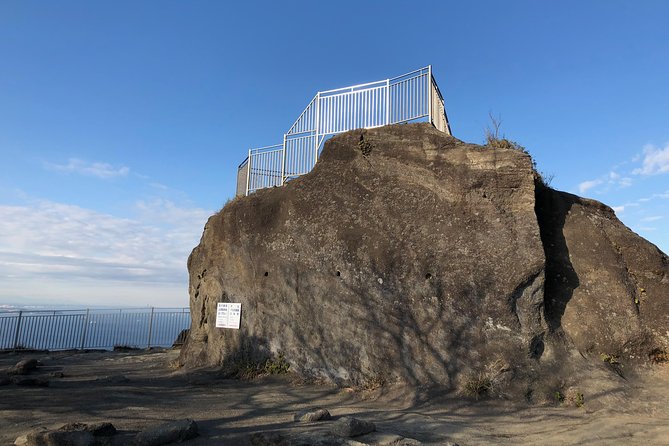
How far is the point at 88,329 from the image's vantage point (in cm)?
2150

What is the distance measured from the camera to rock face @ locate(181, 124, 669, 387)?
936 centimetres

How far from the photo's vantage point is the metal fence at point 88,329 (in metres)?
19.6

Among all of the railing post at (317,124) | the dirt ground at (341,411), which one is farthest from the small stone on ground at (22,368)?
the railing post at (317,124)

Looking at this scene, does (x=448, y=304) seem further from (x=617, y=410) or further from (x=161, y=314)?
(x=161, y=314)

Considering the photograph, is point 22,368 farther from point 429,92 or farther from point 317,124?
point 429,92

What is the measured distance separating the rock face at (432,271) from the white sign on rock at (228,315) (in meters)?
0.20

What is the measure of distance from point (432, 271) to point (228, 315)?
19.8ft

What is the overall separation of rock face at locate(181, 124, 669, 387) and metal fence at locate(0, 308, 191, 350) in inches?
471

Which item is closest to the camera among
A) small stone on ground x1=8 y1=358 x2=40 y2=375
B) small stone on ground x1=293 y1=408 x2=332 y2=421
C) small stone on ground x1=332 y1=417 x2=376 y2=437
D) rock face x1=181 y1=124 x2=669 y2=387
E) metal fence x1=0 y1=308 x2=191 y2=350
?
small stone on ground x1=332 y1=417 x2=376 y2=437

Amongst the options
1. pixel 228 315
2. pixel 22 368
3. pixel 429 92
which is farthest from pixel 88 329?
pixel 429 92

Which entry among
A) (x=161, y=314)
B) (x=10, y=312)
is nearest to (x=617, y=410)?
(x=161, y=314)

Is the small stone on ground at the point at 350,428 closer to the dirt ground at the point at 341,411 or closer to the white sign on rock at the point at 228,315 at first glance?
the dirt ground at the point at 341,411

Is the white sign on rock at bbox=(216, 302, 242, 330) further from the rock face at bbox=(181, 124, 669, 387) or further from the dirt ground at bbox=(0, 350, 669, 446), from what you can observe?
the dirt ground at bbox=(0, 350, 669, 446)

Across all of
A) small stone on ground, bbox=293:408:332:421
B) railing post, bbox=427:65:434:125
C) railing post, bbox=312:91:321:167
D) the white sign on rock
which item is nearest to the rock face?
the white sign on rock
